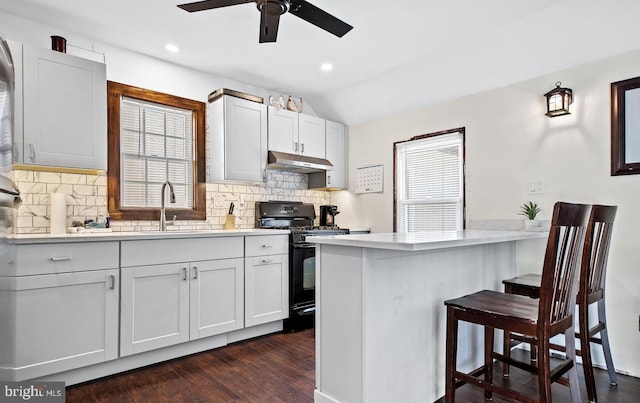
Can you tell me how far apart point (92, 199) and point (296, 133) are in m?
2.09

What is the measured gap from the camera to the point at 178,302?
2.75 m

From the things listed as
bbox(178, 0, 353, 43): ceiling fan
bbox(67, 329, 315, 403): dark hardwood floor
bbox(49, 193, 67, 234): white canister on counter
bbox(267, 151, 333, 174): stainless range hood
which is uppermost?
bbox(178, 0, 353, 43): ceiling fan

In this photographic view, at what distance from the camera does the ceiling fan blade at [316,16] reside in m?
2.12

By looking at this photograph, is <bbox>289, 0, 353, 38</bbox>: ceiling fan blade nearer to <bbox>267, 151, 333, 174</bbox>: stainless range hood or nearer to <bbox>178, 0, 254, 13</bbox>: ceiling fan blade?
<bbox>178, 0, 254, 13</bbox>: ceiling fan blade

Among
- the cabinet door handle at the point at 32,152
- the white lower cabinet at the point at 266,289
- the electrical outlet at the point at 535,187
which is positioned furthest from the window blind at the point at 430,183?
the cabinet door handle at the point at 32,152

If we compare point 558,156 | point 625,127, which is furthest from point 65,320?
point 625,127

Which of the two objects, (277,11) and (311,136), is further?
(311,136)

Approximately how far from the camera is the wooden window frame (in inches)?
123

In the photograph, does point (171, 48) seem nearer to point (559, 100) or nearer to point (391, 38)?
point (391, 38)

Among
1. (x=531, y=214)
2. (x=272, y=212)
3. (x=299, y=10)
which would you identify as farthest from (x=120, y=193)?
(x=531, y=214)

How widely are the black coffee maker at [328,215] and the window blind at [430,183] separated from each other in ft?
2.53

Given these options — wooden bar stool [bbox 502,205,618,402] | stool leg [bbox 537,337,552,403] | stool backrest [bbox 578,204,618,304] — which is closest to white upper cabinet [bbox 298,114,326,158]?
wooden bar stool [bbox 502,205,618,402]

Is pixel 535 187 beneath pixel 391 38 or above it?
beneath

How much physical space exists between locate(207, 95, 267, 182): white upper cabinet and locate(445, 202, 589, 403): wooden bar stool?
96.1 inches
